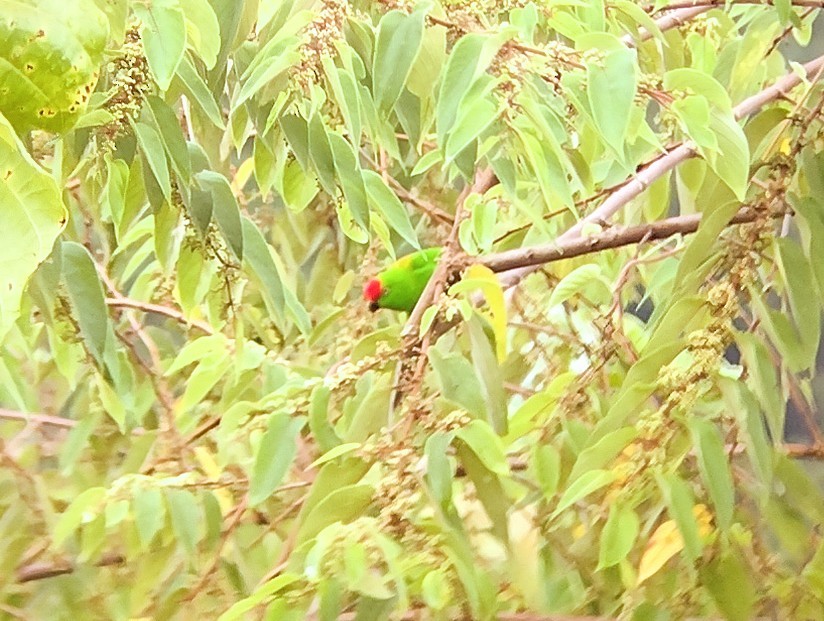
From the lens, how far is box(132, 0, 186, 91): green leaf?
380mm

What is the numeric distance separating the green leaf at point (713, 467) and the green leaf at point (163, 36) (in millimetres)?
349

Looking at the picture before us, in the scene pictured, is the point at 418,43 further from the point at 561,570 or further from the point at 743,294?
the point at 561,570

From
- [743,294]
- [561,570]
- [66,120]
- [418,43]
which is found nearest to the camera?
[66,120]

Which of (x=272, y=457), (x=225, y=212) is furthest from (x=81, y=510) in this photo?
(x=225, y=212)

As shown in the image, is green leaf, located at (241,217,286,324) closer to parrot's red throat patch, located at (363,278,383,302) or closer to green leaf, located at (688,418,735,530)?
green leaf, located at (688,418,735,530)

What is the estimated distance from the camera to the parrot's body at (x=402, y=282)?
3.17 ft

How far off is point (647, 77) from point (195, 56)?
0.27 metres

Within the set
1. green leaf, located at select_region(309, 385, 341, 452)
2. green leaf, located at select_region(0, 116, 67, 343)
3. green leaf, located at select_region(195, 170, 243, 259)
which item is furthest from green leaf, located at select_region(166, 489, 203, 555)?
green leaf, located at select_region(0, 116, 67, 343)

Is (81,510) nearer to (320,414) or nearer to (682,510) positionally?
(320,414)

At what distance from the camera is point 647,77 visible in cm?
51

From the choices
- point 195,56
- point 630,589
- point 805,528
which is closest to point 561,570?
point 630,589

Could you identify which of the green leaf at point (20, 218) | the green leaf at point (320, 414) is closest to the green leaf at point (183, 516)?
the green leaf at point (320, 414)

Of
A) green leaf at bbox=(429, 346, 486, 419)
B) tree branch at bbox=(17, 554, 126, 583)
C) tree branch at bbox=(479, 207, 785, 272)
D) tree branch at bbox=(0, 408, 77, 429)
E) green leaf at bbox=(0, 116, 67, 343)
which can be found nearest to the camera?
green leaf at bbox=(0, 116, 67, 343)

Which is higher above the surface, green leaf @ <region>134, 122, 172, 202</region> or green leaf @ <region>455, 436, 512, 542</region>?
green leaf @ <region>134, 122, 172, 202</region>
